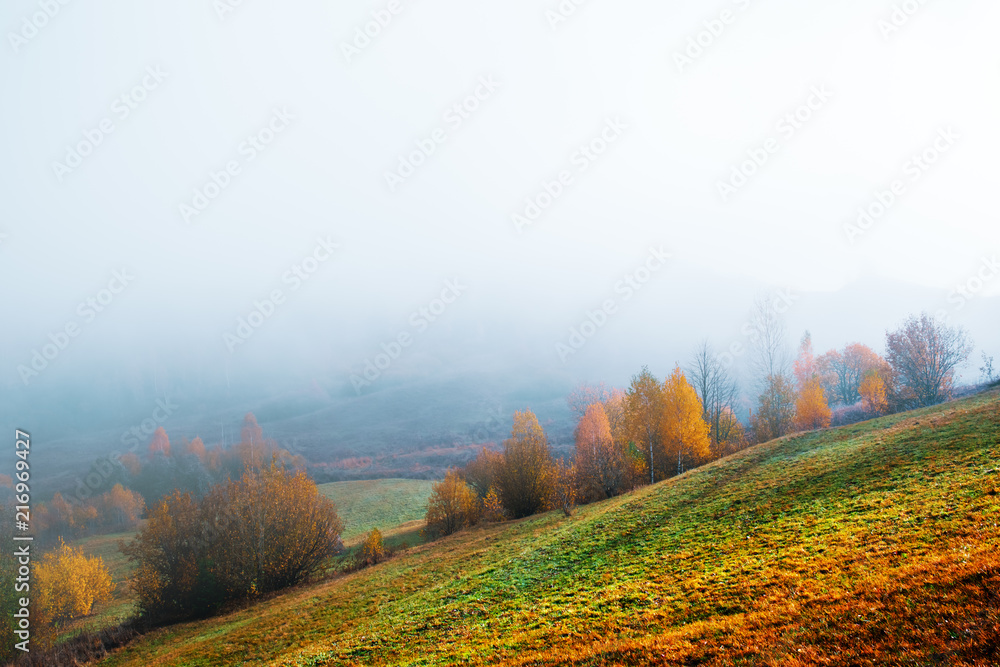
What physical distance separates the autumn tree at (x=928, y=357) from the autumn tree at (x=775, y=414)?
16.4 m

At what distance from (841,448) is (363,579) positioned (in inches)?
1529

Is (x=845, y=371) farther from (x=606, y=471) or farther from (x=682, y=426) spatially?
(x=606, y=471)

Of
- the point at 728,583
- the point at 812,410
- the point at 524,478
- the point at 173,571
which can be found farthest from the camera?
the point at 812,410

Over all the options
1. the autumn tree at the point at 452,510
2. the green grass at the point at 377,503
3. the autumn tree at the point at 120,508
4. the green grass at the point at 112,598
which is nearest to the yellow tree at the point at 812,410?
the autumn tree at the point at 452,510

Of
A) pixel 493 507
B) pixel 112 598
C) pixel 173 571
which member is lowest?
pixel 112 598

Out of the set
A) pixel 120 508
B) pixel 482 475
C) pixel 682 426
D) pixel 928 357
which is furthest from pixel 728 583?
pixel 120 508

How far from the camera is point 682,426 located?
2093 inches

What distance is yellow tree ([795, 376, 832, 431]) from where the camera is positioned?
66375 millimetres

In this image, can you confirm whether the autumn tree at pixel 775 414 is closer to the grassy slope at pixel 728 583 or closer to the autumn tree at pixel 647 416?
the autumn tree at pixel 647 416

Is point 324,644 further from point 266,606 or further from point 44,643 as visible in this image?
point 44,643

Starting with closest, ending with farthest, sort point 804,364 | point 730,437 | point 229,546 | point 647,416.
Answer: point 229,546, point 647,416, point 730,437, point 804,364

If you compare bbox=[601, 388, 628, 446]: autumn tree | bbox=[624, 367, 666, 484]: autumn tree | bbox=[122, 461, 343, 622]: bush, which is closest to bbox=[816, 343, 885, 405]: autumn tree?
bbox=[601, 388, 628, 446]: autumn tree

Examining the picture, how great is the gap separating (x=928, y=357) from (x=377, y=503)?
10342cm

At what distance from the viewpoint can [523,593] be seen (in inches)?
816
